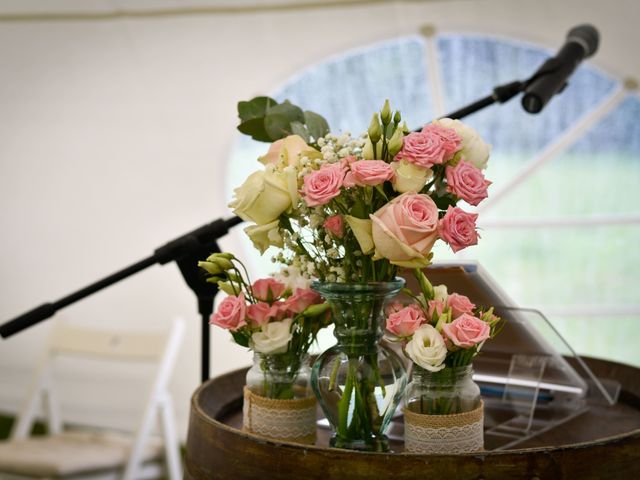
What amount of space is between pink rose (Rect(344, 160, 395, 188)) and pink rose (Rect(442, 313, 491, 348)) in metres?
0.16

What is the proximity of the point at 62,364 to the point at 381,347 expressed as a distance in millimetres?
2424

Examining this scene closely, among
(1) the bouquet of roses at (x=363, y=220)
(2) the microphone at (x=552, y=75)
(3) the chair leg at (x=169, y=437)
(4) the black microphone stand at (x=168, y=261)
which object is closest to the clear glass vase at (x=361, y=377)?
(1) the bouquet of roses at (x=363, y=220)

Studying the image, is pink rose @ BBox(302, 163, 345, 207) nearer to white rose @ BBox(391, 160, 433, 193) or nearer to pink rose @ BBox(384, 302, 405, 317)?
white rose @ BBox(391, 160, 433, 193)

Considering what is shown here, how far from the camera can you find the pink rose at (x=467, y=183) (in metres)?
0.86

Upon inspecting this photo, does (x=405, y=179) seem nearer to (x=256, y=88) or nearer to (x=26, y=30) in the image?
(x=256, y=88)

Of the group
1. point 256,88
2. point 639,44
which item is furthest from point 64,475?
point 639,44

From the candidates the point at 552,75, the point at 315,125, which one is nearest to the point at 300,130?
the point at 315,125

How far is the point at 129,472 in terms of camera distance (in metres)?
2.43

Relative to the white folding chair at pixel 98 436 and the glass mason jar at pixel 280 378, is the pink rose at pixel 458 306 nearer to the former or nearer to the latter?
the glass mason jar at pixel 280 378

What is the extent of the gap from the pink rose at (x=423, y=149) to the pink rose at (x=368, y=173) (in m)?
0.02

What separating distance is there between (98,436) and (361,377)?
193 centimetres

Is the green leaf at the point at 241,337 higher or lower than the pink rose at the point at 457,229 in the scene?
lower

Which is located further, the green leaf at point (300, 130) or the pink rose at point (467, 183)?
the green leaf at point (300, 130)

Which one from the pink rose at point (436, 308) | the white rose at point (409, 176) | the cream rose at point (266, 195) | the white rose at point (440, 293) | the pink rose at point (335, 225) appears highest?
the white rose at point (409, 176)
